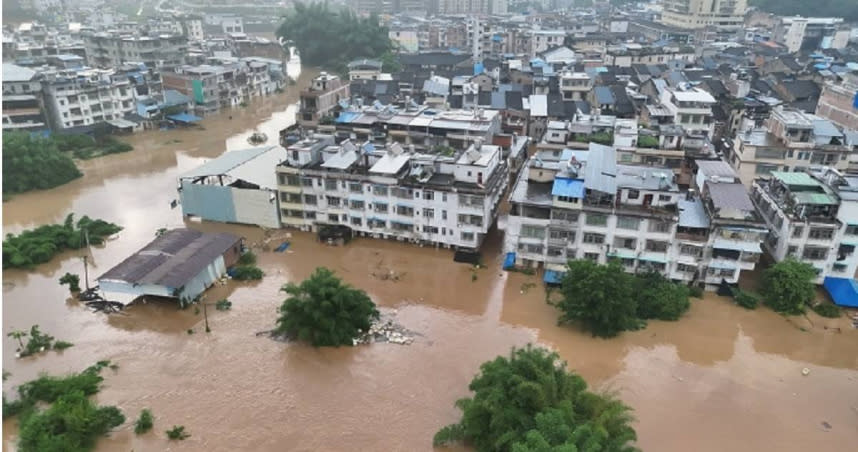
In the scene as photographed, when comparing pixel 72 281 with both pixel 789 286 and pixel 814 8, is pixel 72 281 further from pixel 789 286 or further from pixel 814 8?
pixel 814 8

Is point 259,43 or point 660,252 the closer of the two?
point 660,252

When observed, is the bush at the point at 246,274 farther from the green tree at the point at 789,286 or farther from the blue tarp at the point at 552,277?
the green tree at the point at 789,286

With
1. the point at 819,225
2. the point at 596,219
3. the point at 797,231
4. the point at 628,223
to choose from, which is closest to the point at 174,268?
the point at 596,219

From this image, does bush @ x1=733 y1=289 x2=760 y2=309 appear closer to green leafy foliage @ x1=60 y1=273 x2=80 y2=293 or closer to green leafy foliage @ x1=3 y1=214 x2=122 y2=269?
green leafy foliage @ x1=60 y1=273 x2=80 y2=293

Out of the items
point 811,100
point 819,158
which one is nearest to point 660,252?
point 819,158

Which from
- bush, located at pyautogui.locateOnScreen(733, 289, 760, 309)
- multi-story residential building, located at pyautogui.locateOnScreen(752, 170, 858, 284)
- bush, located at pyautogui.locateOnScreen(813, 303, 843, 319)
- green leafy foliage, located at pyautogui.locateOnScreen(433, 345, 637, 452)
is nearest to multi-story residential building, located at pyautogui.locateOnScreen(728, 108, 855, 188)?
multi-story residential building, located at pyautogui.locateOnScreen(752, 170, 858, 284)

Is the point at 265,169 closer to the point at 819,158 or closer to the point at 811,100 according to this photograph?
the point at 819,158
